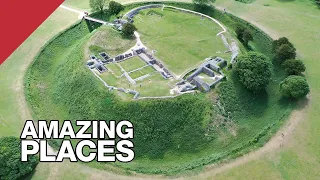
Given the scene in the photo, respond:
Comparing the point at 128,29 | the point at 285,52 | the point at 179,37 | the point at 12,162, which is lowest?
the point at 12,162

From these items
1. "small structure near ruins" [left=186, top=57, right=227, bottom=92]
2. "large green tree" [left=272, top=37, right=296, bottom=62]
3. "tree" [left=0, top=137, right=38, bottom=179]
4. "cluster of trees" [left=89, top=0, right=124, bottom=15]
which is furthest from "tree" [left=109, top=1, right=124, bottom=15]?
"tree" [left=0, top=137, right=38, bottom=179]

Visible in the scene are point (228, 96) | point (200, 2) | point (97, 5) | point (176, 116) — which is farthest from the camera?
point (200, 2)

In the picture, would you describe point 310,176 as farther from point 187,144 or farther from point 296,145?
point 187,144

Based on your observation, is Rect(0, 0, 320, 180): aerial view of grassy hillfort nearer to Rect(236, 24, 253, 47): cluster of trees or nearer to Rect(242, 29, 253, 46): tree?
Rect(242, 29, 253, 46): tree

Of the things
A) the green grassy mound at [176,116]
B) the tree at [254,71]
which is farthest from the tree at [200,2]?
the green grassy mound at [176,116]

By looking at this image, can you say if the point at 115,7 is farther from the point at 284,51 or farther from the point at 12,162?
the point at 12,162

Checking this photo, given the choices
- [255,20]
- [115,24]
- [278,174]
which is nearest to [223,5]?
[255,20]

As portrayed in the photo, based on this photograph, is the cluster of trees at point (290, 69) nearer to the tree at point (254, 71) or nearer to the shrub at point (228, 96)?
the tree at point (254, 71)

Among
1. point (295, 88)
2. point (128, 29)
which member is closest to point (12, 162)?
point (128, 29)
